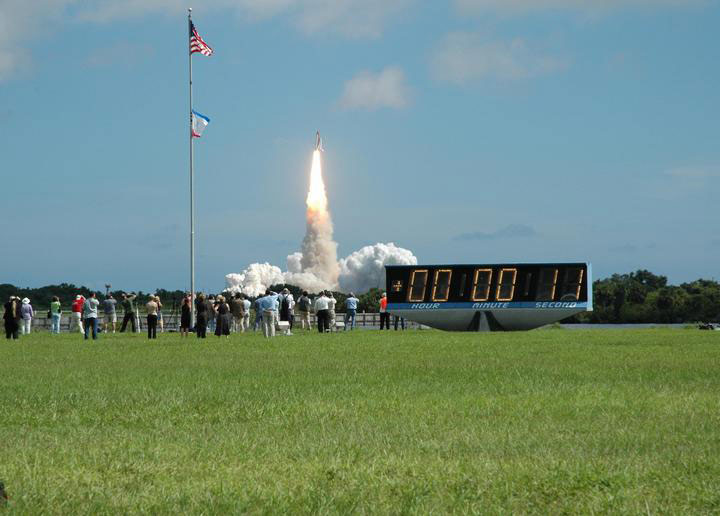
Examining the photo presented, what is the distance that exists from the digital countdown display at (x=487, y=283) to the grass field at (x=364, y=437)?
929 inches

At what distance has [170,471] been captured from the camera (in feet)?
30.7

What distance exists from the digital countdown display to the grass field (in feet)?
77.4

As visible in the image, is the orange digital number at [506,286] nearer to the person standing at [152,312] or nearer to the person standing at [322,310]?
the person standing at [322,310]

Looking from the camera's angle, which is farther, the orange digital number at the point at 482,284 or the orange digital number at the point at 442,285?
the orange digital number at the point at 442,285

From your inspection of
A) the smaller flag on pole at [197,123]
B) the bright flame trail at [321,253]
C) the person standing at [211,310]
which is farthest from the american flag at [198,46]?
the bright flame trail at [321,253]

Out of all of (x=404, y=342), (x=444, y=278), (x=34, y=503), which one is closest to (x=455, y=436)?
(x=34, y=503)

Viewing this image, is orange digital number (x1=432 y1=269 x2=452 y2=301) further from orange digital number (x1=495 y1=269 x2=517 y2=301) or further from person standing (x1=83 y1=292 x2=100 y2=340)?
person standing (x1=83 y1=292 x2=100 y2=340)

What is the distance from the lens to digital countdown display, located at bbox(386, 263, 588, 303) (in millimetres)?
46344

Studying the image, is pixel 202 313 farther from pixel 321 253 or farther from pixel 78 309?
pixel 321 253

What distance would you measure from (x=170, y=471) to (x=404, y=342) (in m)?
24.1

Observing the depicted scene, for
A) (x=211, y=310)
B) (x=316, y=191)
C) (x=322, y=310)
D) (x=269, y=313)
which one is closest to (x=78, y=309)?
(x=211, y=310)

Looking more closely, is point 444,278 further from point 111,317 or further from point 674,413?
point 674,413

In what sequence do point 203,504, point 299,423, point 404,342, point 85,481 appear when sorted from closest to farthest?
point 203,504
point 85,481
point 299,423
point 404,342

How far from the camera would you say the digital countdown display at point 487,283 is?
4634cm
